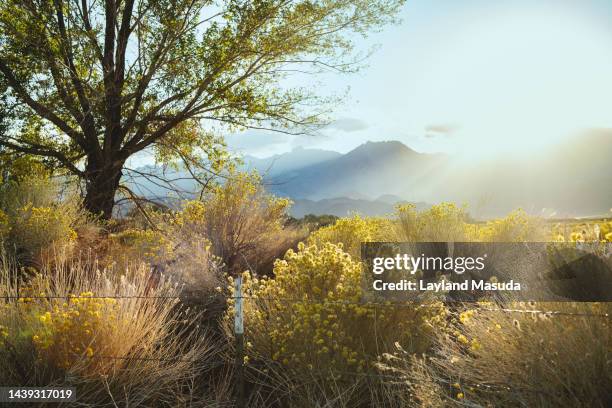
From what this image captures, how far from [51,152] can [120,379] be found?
854 centimetres

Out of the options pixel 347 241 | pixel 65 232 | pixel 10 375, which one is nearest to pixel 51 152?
pixel 65 232

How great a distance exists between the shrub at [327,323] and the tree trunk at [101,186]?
25.8ft

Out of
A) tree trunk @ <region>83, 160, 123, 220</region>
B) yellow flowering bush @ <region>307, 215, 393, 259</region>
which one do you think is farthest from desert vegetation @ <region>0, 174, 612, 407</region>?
tree trunk @ <region>83, 160, 123, 220</region>

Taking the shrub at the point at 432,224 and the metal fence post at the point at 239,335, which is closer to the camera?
the metal fence post at the point at 239,335

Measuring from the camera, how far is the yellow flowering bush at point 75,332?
4.61 m

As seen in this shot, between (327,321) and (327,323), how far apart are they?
0.10ft

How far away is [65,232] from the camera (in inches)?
351

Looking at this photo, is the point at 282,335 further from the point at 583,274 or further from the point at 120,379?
the point at 583,274

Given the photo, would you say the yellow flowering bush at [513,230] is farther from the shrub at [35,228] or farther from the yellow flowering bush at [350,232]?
the shrub at [35,228]

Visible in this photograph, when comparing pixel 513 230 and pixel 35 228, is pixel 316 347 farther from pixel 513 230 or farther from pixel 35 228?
pixel 35 228

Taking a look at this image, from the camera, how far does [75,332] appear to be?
4.69 metres

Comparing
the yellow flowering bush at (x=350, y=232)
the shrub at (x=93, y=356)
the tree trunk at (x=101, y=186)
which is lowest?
the shrub at (x=93, y=356)

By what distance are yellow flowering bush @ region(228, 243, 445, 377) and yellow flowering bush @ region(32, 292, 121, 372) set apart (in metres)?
1.21

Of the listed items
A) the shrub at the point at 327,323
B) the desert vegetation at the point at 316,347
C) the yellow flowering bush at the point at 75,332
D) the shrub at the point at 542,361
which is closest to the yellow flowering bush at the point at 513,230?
the desert vegetation at the point at 316,347
